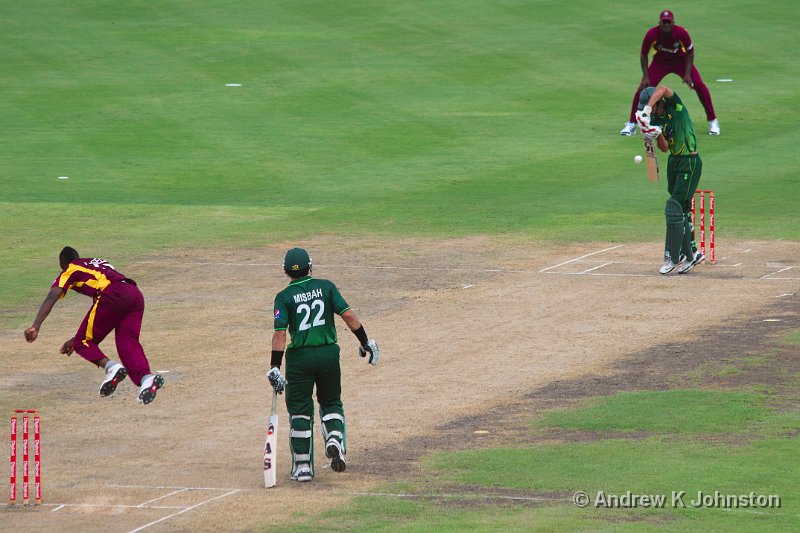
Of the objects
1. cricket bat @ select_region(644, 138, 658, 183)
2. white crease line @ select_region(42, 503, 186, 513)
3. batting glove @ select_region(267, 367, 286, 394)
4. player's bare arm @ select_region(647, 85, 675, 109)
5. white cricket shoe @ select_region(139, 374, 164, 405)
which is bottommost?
white crease line @ select_region(42, 503, 186, 513)

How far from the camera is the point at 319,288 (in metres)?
13.1

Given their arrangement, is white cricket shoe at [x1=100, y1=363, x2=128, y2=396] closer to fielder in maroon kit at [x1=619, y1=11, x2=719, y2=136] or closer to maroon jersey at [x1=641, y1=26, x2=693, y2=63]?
fielder in maroon kit at [x1=619, y1=11, x2=719, y2=136]

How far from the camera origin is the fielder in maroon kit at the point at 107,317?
14.9 m

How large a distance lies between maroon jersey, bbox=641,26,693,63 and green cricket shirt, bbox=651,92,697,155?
505cm

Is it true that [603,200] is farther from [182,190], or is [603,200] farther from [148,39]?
[148,39]

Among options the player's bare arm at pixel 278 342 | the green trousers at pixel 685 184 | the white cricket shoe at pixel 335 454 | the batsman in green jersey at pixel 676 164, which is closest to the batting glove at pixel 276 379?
the player's bare arm at pixel 278 342

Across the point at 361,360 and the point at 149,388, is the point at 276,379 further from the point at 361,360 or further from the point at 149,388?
the point at 361,360

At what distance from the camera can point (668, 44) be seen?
28.3 m

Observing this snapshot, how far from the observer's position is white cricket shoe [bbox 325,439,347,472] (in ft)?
42.3

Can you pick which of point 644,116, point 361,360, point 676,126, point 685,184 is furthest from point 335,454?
point 676,126

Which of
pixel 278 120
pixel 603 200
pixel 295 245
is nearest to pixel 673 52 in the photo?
pixel 603 200

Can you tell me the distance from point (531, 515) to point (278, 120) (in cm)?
2771

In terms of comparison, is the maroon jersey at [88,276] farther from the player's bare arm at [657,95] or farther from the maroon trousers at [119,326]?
the player's bare arm at [657,95]

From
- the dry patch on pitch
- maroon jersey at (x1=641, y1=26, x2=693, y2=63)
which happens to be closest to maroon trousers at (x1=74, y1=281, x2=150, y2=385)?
the dry patch on pitch
